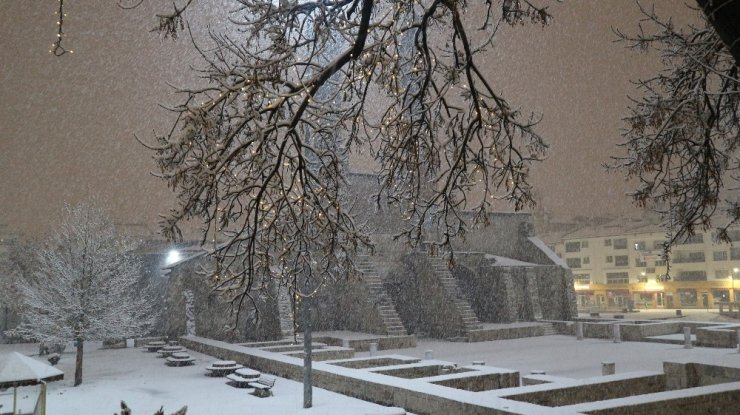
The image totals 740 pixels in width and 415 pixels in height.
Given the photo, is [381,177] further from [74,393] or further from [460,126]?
[74,393]

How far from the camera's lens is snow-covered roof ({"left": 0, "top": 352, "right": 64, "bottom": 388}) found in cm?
1161

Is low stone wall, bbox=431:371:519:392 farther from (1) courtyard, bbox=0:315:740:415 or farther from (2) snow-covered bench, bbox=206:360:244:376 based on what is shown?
(2) snow-covered bench, bbox=206:360:244:376

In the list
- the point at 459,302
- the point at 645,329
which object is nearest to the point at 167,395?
the point at 459,302

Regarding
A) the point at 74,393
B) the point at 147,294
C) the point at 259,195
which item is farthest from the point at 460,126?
the point at 147,294

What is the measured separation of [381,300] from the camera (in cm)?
2767

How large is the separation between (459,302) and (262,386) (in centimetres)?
1581

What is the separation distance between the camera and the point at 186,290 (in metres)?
28.2

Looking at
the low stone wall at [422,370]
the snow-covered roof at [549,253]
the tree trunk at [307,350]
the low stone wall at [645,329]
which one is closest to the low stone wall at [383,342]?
the low stone wall at [422,370]

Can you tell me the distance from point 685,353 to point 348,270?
16748mm

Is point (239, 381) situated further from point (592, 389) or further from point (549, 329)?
point (549, 329)

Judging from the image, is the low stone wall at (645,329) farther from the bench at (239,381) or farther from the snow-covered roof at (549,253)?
the bench at (239,381)

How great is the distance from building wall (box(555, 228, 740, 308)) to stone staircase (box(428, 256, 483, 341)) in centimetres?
2897

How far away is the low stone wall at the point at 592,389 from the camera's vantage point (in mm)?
11453

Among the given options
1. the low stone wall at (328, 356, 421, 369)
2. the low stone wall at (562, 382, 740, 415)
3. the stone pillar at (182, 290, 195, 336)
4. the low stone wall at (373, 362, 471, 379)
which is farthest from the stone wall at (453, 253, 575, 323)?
the low stone wall at (562, 382, 740, 415)
